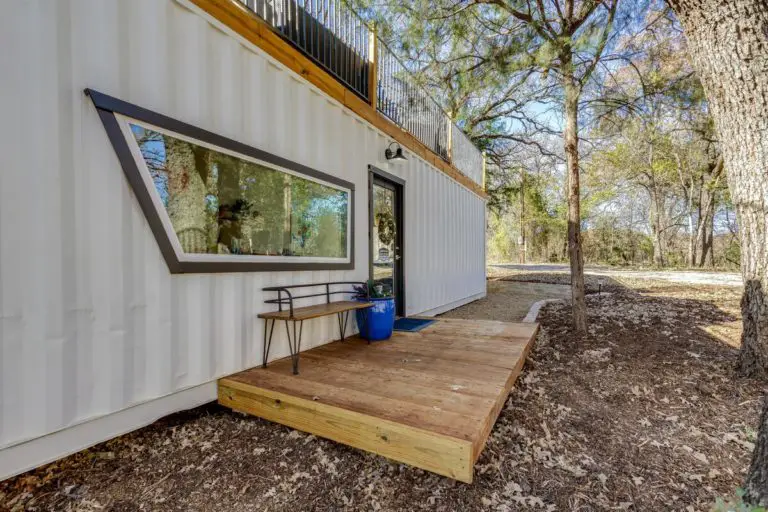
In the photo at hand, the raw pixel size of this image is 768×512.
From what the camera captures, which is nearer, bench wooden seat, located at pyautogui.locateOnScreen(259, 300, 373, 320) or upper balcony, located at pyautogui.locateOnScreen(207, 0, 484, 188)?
bench wooden seat, located at pyautogui.locateOnScreen(259, 300, 373, 320)

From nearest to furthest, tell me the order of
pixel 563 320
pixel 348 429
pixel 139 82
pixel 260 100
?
pixel 348 429 → pixel 139 82 → pixel 260 100 → pixel 563 320

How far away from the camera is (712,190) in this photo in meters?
12.9

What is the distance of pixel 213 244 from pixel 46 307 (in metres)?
0.89

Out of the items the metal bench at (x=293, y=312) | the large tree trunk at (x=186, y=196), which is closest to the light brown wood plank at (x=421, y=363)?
the metal bench at (x=293, y=312)

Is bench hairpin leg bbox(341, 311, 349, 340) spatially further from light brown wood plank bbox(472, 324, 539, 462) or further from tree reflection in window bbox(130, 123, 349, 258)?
light brown wood plank bbox(472, 324, 539, 462)

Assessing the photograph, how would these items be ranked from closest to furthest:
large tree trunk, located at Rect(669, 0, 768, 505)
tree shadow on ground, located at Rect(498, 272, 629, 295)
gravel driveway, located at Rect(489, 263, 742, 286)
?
large tree trunk, located at Rect(669, 0, 768, 505) → tree shadow on ground, located at Rect(498, 272, 629, 295) → gravel driveway, located at Rect(489, 263, 742, 286)

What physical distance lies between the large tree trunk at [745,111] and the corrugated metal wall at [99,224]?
3.26 metres

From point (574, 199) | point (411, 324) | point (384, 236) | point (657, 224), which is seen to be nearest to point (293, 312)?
point (411, 324)

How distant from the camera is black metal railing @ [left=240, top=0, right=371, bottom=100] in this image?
9.59 feet

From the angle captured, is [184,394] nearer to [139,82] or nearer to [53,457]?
[53,457]

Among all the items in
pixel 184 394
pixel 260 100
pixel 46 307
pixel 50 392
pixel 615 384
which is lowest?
pixel 615 384

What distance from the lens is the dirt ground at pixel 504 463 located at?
1.55 meters

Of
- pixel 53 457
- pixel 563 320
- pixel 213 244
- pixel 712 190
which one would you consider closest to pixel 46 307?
pixel 53 457

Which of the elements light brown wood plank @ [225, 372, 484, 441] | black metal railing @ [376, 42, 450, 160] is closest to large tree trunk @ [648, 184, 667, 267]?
black metal railing @ [376, 42, 450, 160]
